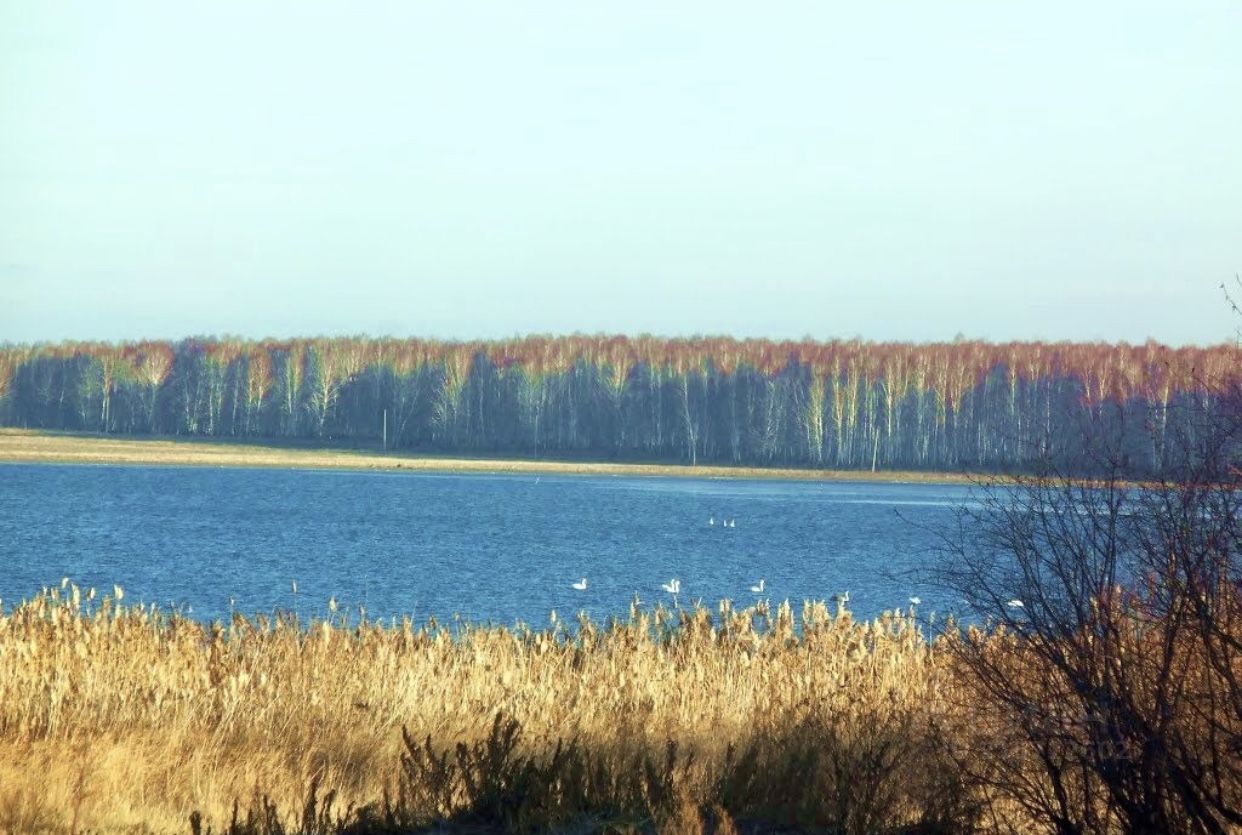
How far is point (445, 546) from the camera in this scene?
46.6 metres

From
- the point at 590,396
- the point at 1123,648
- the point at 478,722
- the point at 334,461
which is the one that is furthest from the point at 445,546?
the point at 590,396

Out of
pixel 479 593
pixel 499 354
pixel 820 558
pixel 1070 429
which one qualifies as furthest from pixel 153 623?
pixel 499 354

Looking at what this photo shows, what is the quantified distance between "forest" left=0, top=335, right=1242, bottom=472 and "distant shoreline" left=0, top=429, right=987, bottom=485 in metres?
3.44

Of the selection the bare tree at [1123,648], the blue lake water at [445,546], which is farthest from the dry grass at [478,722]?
the blue lake water at [445,546]

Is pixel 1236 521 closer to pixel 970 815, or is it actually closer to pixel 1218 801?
pixel 1218 801

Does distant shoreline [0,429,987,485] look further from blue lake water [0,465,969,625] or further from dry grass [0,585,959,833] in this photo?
dry grass [0,585,959,833]

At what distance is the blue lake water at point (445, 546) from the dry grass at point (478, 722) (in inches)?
53.2

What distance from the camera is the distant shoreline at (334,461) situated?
11188 cm

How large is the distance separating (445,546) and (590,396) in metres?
82.1

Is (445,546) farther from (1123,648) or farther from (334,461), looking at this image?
(334,461)

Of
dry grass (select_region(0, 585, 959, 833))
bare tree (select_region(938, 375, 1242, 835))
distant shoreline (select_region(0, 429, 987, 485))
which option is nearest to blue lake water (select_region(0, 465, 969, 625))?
bare tree (select_region(938, 375, 1242, 835))

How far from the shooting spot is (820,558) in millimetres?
46500

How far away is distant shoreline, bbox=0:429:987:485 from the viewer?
367 feet

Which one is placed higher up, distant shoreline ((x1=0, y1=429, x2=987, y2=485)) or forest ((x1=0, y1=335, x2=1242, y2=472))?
forest ((x1=0, y1=335, x2=1242, y2=472))
